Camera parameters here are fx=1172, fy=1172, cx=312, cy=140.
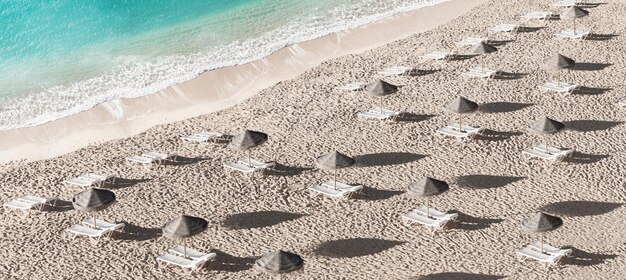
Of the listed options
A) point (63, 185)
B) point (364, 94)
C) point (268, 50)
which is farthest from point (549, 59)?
point (63, 185)

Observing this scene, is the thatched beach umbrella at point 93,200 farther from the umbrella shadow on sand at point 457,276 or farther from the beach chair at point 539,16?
the beach chair at point 539,16

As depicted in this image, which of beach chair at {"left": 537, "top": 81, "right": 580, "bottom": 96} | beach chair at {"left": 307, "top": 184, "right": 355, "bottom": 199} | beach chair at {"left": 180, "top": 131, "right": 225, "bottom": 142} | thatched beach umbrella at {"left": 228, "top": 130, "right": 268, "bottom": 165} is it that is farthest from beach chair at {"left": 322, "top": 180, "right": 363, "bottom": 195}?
beach chair at {"left": 537, "top": 81, "right": 580, "bottom": 96}

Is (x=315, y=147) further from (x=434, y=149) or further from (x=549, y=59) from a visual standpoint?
(x=549, y=59)

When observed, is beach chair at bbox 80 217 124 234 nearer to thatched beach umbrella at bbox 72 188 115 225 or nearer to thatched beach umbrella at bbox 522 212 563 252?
thatched beach umbrella at bbox 72 188 115 225

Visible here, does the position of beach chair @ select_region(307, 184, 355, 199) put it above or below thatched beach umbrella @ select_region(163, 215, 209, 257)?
below

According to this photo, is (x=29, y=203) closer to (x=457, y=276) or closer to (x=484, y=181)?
(x=457, y=276)

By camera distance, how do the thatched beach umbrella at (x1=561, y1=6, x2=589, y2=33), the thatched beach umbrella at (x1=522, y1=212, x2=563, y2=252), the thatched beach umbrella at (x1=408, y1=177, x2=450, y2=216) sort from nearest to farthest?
the thatched beach umbrella at (x1=522, y1=212, x2=563, y2=252), the thatched beach umbrella at (x1=408, y1=177, x2=450, y2=216), the thatched beach umbrella at (x1=561, y1=6, x2=589, y2=33)
